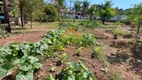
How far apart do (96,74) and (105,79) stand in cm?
21

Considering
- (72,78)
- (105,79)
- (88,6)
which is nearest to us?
(72,78)

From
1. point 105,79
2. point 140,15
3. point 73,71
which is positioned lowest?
point 105,79

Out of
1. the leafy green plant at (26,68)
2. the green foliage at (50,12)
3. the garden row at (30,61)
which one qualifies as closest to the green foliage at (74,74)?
the garden row at (30,61)

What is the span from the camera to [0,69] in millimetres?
3330

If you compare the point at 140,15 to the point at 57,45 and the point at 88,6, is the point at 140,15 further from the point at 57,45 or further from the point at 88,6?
the point at 88,6

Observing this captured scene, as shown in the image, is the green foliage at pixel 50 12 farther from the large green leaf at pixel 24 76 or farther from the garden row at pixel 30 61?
the large green leaf at pixel 24 76

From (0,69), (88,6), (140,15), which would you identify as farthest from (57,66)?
(88,6)

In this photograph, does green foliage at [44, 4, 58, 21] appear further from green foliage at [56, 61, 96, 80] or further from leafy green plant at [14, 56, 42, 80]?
green foliage at [56, 61, 96, 80]

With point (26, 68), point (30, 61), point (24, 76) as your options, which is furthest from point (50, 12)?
point (24, 76)

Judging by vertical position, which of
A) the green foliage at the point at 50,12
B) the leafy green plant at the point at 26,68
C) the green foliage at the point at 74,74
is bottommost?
the green foliage at the point at 74,74

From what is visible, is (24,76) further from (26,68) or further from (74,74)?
(74,74)

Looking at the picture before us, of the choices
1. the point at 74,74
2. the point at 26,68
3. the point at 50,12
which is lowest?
the point at 74,74

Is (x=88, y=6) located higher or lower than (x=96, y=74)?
higher

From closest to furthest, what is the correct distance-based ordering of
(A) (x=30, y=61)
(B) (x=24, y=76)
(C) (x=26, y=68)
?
(B) (x=24, y=76)
(C) (x=26, y=68)
(A) (x=30, y=61)
